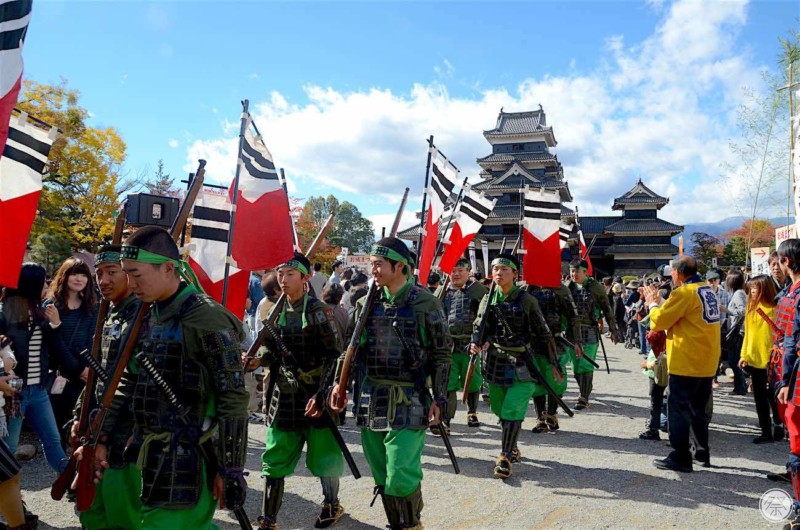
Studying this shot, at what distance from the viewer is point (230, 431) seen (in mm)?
2846

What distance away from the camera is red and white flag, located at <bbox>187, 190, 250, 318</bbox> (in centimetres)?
511

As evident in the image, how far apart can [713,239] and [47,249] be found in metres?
52.0

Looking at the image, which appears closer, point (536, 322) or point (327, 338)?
point (327, 338)

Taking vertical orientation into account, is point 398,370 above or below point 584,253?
below

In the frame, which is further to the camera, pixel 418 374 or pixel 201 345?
pixel 418 374

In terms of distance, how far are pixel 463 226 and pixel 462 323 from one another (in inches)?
57.1

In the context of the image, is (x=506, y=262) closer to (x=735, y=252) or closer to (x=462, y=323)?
(x=462, y=323)

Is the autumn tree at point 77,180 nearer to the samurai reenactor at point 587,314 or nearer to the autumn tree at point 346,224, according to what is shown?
the samurai reenactor at point 587,314

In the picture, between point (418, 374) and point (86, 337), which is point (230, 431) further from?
point (86, 337)

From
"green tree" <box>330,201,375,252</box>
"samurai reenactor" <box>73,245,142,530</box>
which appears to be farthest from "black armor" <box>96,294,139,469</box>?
"green tree" <box>330,201,375,252</box>

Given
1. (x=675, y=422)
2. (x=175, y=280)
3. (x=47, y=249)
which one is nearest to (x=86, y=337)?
(x=175, y=280)

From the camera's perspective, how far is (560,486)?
5.46m

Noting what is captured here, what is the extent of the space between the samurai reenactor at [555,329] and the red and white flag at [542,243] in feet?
1.87

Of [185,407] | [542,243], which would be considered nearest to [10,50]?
[185,407]
